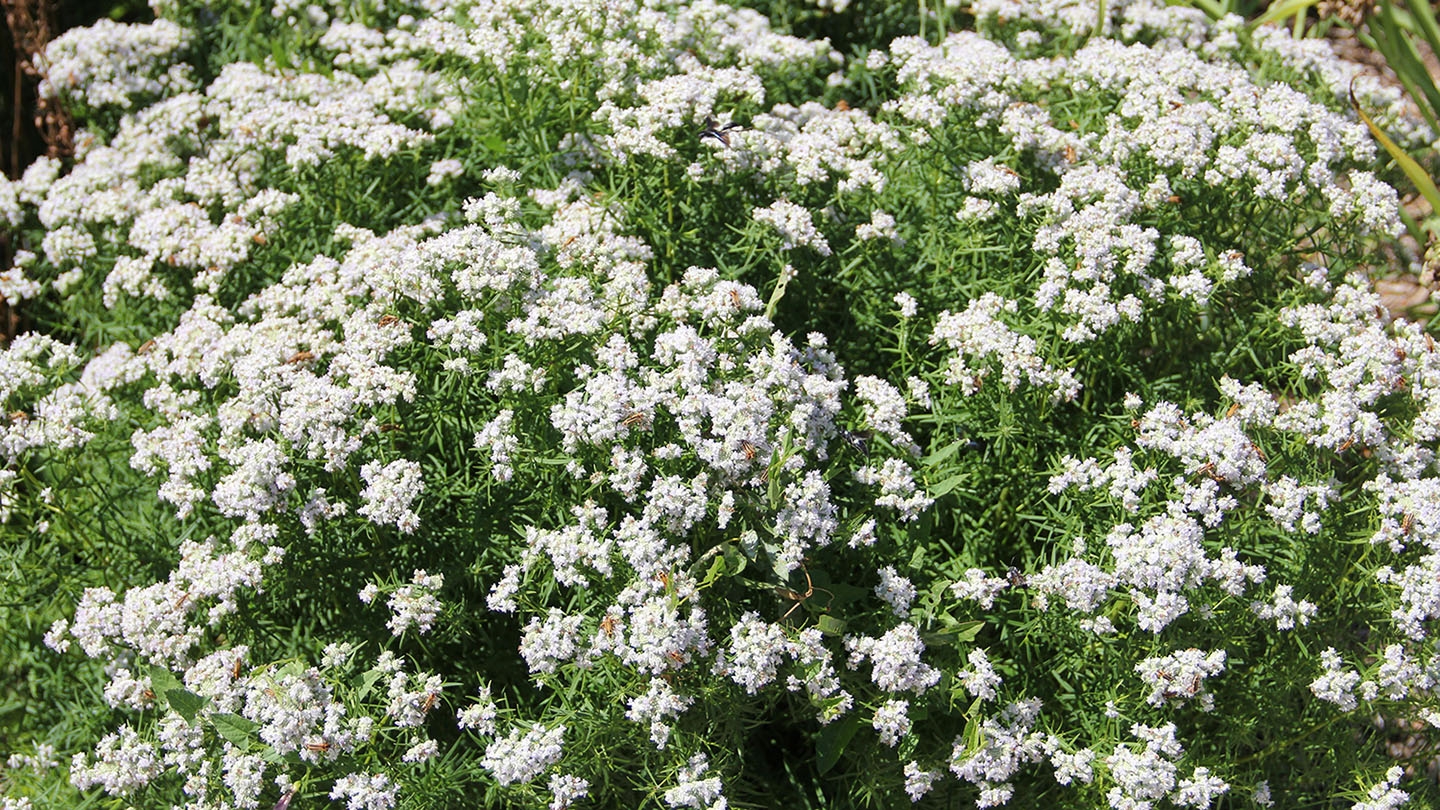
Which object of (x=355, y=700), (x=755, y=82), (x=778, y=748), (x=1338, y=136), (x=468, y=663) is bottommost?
(x=778, y=748)

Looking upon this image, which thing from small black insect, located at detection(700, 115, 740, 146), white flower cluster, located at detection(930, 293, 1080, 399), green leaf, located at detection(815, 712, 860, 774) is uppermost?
small black insect, located at detection(700, 115, 740, 146)

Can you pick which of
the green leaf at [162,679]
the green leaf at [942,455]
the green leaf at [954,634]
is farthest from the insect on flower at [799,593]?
the green leaf at [162,679]

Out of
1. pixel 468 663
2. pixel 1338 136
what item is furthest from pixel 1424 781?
pixel 468 663

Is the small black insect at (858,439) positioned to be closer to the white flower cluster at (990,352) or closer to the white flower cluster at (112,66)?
the white flower cluster at (990,352)

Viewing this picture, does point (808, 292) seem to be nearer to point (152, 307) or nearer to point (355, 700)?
point (355, 700)

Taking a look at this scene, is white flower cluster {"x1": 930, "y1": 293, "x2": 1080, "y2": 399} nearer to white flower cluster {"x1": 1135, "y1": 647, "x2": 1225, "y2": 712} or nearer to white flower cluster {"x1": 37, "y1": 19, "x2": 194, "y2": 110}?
white flower cluster {"x1": 1135, "y1": 647, "x2": 1225, "y2": 712}

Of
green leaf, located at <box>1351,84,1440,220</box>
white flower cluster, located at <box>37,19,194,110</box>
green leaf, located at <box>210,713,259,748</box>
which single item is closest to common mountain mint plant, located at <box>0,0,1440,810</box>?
green leaf, located at <box>210,713,259,748</box>
